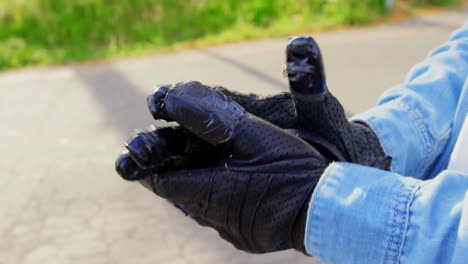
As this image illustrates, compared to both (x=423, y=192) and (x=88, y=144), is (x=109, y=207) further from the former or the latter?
(x=423, y=192)

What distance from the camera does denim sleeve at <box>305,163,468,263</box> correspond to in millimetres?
759

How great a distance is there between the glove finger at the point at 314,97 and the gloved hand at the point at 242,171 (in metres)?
0.07

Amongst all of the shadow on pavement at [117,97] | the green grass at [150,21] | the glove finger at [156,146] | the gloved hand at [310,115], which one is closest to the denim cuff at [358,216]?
the gloved hand at [310,115]

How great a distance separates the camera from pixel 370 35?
5332mm

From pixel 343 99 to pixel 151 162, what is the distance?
2.97 metres

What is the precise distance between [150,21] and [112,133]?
330cm

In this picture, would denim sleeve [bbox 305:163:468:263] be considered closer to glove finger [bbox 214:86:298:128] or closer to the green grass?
glove finger [bbox 214:86:298:128]

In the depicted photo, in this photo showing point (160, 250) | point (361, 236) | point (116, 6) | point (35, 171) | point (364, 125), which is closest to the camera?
point (361, 236)

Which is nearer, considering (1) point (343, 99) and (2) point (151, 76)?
(1) point (343, 99)

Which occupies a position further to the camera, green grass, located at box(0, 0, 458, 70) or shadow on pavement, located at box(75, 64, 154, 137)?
green grass, located at box(0, 0, 458, 70)

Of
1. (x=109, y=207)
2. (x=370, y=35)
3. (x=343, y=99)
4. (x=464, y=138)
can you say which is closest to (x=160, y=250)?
(x=109, y=207)

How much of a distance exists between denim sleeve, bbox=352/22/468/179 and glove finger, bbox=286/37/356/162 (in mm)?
141

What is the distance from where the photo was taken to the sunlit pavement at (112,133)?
2.34 metres

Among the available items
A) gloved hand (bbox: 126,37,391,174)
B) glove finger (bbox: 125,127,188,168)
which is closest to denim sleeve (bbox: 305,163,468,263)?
gloved hand (bbox: 126,37,391,174)
